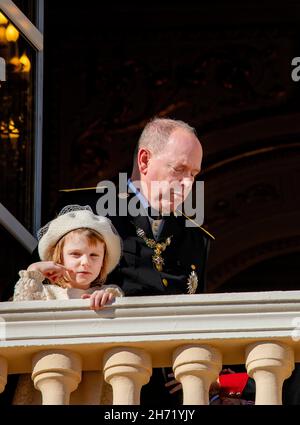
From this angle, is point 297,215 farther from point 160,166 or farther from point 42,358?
point 42,358

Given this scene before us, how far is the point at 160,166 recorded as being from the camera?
16.3 ft

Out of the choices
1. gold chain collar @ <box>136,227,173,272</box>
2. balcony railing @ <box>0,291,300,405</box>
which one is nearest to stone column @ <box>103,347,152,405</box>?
balcony railing @ <box>0,291,300,405</box>

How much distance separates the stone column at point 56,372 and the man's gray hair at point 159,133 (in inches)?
39.2

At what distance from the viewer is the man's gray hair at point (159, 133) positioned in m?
5.02

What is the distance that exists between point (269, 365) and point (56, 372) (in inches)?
19.9

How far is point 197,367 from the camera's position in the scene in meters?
4.13

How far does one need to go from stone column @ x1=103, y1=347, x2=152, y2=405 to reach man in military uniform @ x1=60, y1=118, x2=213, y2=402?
599mm

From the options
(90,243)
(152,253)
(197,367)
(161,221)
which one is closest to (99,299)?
(197,367)

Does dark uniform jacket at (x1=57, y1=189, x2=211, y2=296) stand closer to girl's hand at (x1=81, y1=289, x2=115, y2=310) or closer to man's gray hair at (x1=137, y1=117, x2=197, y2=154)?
man's gray hair at (x1=137, y1=117, x2=197, y2=154)

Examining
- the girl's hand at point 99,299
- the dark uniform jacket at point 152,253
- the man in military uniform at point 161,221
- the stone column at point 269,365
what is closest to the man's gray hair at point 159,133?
the man in military uniform at point 161,221

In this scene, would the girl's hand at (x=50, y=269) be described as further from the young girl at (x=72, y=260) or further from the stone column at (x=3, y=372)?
the stone column at (x=3, y=372)

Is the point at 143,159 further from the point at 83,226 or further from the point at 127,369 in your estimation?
the point at 127,369

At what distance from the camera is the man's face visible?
4.93 m

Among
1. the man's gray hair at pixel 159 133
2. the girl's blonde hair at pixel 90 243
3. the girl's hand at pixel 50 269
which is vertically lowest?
the girl's hand at pixel 50 269
